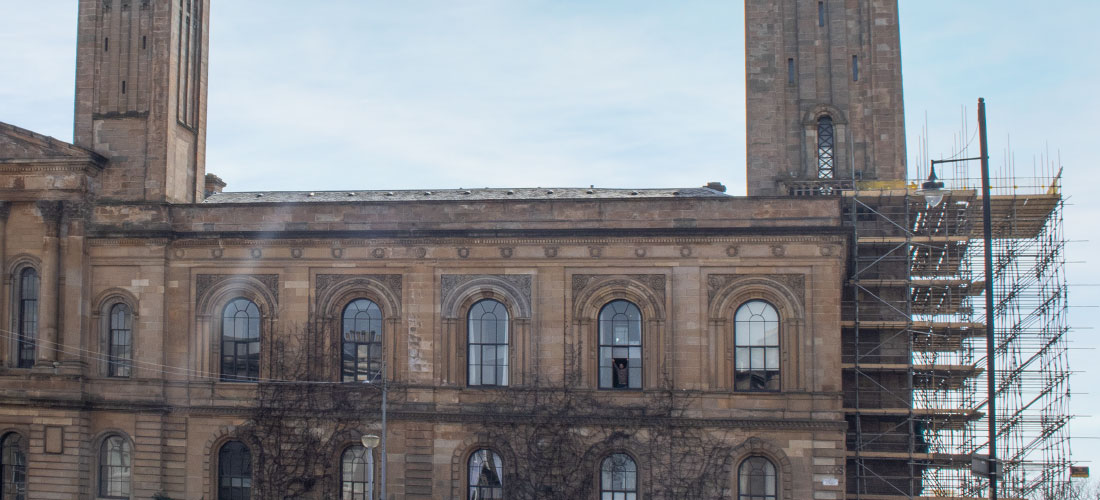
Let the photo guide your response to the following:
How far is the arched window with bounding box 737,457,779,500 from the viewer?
35.7 meters

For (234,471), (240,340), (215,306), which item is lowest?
(234,471)

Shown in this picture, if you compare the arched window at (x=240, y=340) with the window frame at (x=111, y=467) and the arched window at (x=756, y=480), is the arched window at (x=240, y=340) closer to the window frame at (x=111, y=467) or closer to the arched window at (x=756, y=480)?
the window frame at (x=111, y=467)

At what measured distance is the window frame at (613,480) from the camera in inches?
1427

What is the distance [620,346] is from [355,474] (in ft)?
31.4

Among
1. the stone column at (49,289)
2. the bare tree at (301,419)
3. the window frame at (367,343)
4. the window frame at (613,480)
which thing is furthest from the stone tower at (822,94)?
the stone column at (49,289)

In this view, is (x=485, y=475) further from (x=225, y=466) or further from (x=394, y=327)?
(x=225, y=466)

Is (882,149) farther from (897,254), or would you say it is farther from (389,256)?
(389,256)

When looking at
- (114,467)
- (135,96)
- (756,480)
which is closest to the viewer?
(756,480)

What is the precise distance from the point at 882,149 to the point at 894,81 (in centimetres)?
258

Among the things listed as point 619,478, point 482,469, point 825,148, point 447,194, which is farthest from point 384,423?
point 825,148

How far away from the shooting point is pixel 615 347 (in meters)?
36.9

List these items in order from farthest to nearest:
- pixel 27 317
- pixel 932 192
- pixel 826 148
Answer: pixel 826 148 → pixel 27 317 → pixel 932 192

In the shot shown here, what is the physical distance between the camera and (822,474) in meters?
35.1

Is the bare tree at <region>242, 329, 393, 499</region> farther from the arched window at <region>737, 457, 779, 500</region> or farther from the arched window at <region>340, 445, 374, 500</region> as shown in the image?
the arched window at <region>737, 457, 779, 500</region>
